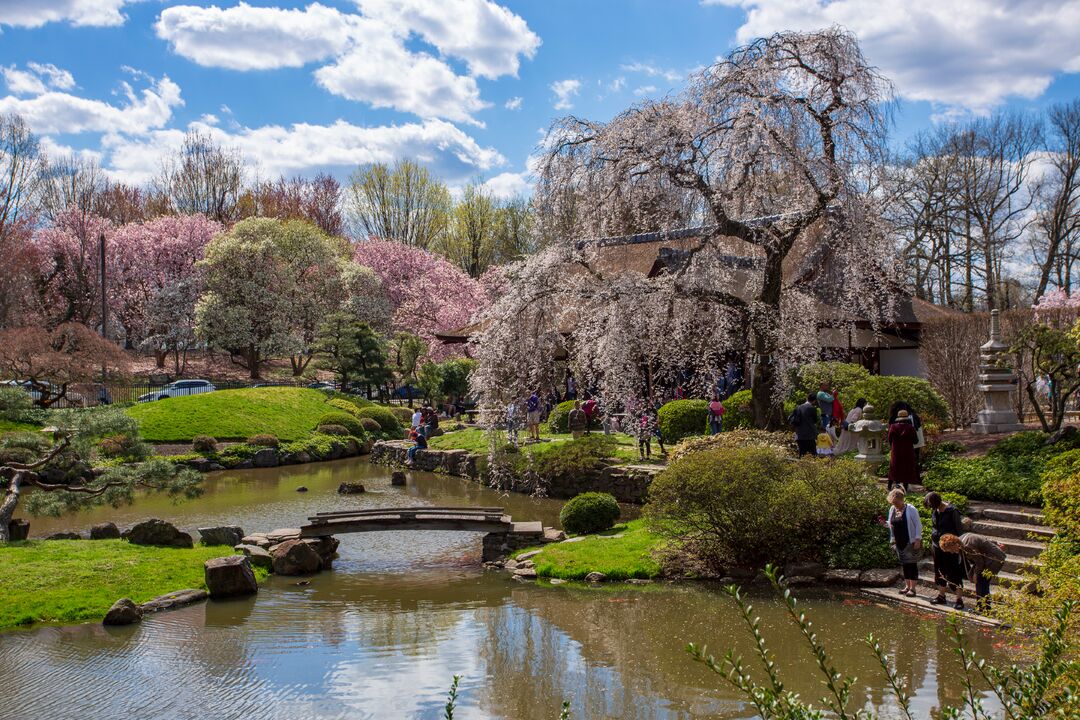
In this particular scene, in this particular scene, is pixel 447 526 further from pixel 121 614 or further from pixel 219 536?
pixel 121 614

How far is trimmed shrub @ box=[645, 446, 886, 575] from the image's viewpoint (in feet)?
A: 40.1

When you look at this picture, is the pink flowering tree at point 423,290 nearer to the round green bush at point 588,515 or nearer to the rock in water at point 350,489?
the rock in water at point 350,489

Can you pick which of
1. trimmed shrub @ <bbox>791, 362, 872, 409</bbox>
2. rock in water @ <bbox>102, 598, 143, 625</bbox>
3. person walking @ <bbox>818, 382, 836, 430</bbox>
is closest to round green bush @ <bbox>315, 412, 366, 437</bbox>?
trimmed shrub @ <bbox>791, 362, 872, 409</bbox>

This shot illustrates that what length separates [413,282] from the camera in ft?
159

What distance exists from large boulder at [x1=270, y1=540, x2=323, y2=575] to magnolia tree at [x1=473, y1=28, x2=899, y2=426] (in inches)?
175

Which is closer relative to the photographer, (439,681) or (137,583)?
(439,681)

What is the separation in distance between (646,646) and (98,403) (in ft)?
100

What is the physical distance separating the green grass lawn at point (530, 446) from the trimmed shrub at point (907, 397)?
519 centimetres

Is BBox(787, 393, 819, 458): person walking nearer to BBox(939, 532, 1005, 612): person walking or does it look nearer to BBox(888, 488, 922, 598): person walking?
BBox(888, 488, 922, 598): person walking

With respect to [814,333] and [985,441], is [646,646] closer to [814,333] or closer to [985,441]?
[814,333]

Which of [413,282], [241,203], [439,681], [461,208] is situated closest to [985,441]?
[439,681]

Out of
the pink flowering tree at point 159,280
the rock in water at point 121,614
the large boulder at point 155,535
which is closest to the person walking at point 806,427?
the rock in water at point 121,614

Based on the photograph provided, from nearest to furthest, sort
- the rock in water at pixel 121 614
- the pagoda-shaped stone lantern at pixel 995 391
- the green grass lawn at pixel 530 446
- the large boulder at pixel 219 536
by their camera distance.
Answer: the rock in water at pixel 121 614 < the large boulder at pixel 219 536 < the pagoda-shaped stone lantern at pixel 995 391 < the green grass lawn at pixel 530 446

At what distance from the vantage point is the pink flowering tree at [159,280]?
155ft
